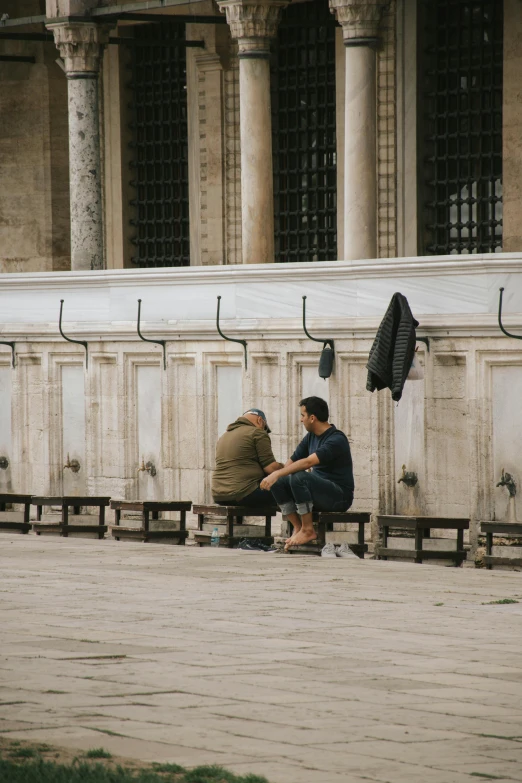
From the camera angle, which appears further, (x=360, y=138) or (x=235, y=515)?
(x=360, y=138)

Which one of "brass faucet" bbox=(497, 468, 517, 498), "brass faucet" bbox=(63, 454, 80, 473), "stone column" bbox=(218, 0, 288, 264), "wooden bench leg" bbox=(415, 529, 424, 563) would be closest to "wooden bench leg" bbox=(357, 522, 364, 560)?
"wooden bench leg" bbox=(415, 529, 424, 563)

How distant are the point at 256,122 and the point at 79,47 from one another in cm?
320

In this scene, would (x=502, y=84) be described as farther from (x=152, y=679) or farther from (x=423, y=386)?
(x=152, y=679)

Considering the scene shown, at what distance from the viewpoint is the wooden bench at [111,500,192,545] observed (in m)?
16.4

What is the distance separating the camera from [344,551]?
1466 cm

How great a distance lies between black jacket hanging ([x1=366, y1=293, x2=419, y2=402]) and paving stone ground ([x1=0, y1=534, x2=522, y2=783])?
69.4 inches

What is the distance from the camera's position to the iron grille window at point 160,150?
1083 inches

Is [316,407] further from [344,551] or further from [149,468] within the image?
[149,468]

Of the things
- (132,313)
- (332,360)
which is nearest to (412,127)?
(132,313)

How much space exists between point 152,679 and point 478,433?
6685 millimetres

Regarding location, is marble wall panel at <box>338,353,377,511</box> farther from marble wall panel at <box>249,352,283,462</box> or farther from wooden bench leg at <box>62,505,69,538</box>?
wooden bench leg at <box>62,505,69,538</box>

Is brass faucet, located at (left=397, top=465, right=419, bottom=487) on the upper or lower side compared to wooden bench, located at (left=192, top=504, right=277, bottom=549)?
upper

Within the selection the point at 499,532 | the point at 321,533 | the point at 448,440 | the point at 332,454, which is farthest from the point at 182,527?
the point at 499,532

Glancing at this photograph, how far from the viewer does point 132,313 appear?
59.4ft
